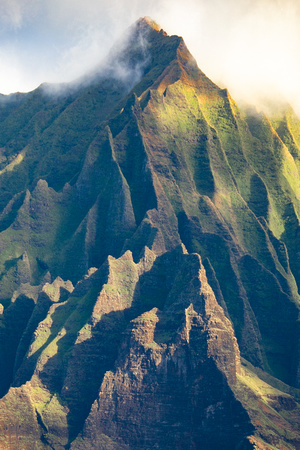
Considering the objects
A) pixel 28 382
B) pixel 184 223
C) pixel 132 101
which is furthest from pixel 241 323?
pixel 132 101

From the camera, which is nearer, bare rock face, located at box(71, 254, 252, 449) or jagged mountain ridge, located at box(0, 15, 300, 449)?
bare rock face, located at box(71, 254, 252, 449)

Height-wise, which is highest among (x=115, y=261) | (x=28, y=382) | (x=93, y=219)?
(x=93, y=219)

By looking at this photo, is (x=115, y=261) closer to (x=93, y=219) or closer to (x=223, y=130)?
(x=93, y=219)

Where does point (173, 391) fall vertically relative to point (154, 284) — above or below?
below

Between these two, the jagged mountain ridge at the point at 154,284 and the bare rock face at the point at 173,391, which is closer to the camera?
the bare rock face at the point at 173,391

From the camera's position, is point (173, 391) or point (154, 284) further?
point (154, 284)
